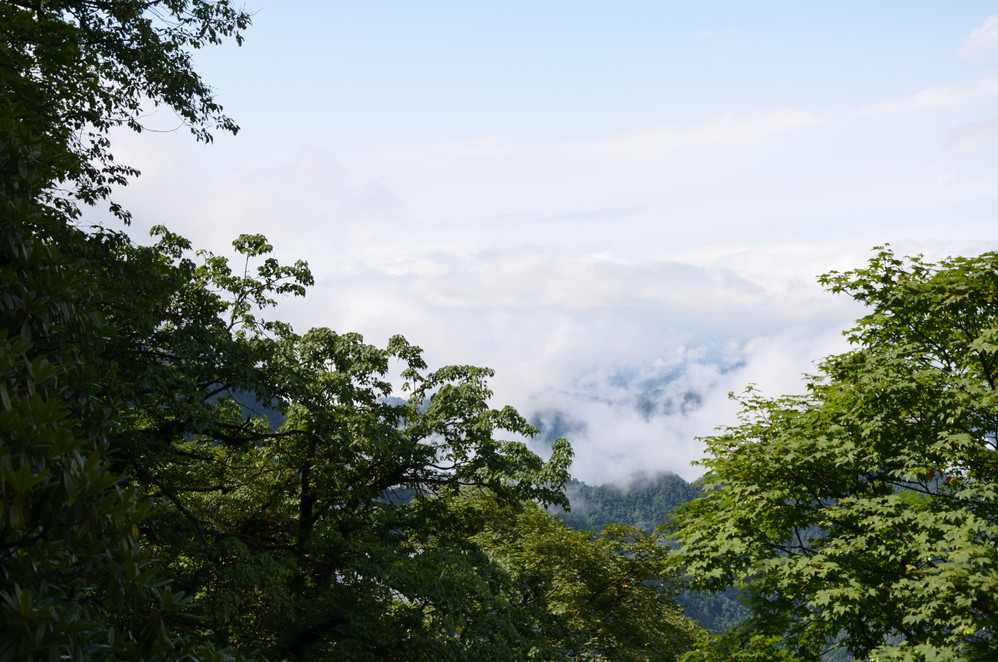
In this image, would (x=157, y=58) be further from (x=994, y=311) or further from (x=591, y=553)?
(x=591, y=553)

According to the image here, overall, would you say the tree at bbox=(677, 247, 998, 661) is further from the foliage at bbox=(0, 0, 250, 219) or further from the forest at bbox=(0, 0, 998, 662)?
the foliage at bbox=(0, 0, 250, 219)

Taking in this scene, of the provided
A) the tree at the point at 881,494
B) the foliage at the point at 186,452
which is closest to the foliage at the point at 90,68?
the foliage at the point at 186,452

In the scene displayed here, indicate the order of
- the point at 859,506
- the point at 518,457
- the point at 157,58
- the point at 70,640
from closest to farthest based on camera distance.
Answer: the point at 70,640 → the point at 157,58 → the point at 859,506 → the point at 518,457

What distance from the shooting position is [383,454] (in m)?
15.4

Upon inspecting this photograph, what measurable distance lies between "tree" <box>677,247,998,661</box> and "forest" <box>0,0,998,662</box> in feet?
0.17

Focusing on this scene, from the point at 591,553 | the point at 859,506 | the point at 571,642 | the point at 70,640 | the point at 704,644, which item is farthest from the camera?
the point at 591,553

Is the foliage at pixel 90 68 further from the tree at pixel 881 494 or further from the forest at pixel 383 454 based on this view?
the tree at pixel 881 494

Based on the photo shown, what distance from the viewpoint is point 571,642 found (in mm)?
18312

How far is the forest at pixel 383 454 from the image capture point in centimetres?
888

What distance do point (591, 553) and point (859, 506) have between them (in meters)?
15.4

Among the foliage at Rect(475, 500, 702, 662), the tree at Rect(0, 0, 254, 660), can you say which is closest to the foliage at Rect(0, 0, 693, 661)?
the tree at Rect(0, 0, 254, 660)

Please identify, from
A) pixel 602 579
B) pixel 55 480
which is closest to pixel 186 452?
pixel 55 480

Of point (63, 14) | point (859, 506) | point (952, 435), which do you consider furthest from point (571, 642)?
point (63, 14)

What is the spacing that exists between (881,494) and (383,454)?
9373 millimetres
